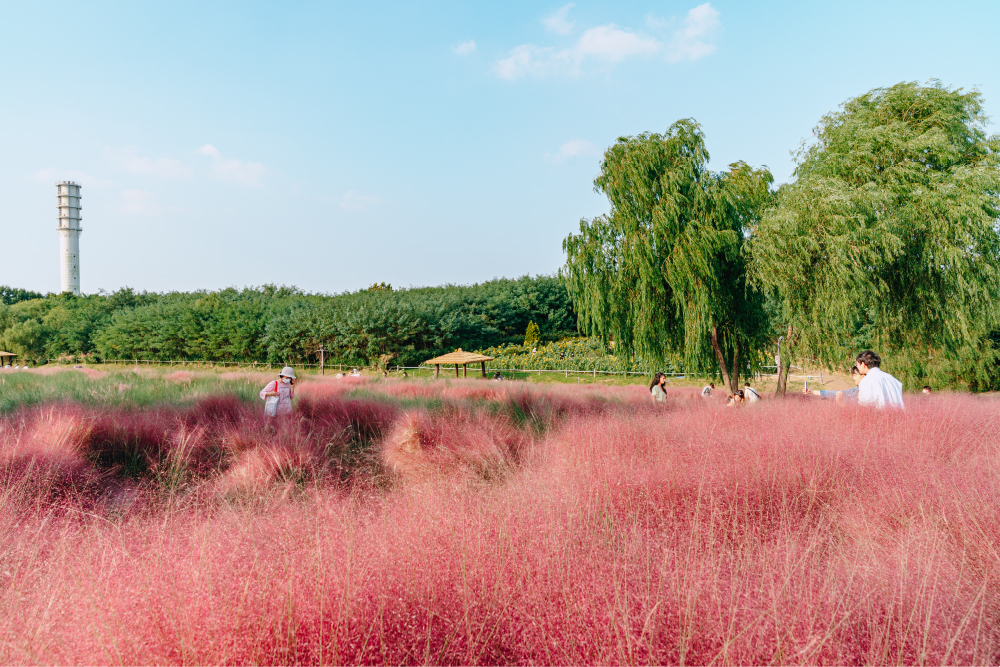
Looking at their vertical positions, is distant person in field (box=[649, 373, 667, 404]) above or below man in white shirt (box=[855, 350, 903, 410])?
below

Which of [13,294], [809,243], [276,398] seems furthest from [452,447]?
[13,294]

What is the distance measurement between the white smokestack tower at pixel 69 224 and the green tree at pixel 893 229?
105 meters

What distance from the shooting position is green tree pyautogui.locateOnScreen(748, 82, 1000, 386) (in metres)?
11.8

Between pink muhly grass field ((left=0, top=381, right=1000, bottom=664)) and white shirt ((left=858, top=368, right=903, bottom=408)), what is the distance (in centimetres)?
80

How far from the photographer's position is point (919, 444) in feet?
14.1

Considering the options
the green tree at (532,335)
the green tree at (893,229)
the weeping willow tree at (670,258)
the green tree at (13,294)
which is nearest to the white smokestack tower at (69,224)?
the green tree at (13,294)

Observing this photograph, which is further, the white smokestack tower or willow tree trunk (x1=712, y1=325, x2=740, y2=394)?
the white smokestack tower

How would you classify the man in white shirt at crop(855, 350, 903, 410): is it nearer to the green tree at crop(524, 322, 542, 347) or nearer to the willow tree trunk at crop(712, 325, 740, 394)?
the willow tree trunk at crop(712, 325, 740, 394)

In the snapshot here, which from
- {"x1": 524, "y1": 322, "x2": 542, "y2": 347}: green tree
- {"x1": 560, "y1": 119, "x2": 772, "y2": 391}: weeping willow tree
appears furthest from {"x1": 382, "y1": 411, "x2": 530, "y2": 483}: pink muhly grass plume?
{"x1": 524, "y1": 322, "x2": 542, "y2": 347}: green tree

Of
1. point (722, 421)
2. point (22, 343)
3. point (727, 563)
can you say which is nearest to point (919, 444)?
point (722, 421)

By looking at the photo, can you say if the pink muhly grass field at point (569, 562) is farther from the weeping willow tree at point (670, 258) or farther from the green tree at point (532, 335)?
the green tree at point (532, 335)

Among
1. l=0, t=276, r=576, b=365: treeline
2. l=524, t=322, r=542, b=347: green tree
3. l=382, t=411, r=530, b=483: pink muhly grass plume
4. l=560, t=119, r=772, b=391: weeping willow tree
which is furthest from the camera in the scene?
l=524, t=322, r=542, b=347: green tree

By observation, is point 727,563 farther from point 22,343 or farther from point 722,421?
point 22,343

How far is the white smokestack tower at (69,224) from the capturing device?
87594 mm
